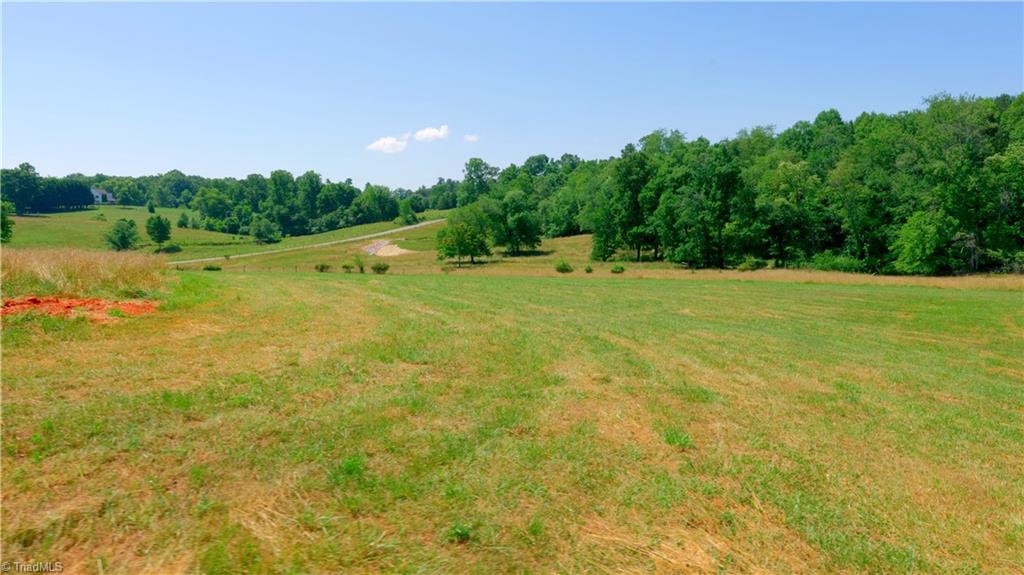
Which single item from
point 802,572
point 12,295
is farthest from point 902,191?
point 12,295

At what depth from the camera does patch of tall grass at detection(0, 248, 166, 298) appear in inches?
509

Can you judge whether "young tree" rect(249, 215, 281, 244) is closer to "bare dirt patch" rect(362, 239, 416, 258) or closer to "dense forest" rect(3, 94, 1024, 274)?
"bare dirt patch" rect(362, 239, 416, 258)

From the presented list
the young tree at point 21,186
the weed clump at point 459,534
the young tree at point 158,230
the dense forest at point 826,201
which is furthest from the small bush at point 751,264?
the young tree at point 21,186

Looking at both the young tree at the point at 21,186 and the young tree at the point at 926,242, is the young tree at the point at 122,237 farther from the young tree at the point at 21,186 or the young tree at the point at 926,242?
the young tree at the point at 926,242

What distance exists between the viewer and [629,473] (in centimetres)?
608

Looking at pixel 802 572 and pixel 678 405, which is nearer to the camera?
pixel 802 572

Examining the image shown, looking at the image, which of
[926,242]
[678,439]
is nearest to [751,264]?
[926,242]

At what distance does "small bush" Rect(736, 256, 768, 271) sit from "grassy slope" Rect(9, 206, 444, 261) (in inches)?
3391

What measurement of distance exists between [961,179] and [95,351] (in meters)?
70.1

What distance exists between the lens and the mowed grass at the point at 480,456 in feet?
14.6

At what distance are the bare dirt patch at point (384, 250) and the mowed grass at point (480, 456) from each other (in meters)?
82.4

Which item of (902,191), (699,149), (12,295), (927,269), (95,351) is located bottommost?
(927,269)

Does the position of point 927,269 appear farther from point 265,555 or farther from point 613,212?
point 265,555

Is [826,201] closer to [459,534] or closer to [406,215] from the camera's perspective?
[459,534]
